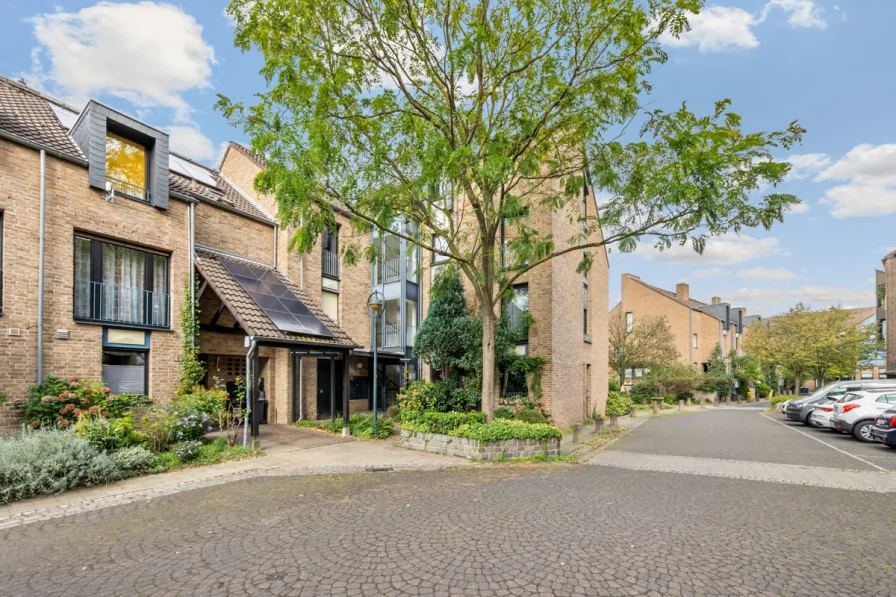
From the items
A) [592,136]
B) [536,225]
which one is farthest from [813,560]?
[536,225]

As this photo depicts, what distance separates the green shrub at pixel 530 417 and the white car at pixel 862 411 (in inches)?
384

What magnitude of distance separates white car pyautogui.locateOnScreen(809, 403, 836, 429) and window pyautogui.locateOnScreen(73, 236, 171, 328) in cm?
2113

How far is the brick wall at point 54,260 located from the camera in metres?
8.56

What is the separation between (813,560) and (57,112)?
1697 centimetres

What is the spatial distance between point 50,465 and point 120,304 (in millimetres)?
4570

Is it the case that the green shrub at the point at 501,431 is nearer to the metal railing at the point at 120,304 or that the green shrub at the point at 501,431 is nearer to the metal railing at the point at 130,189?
the metal railing at the point at 120,304

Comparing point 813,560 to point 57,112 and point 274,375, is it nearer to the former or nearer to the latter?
point 274,375

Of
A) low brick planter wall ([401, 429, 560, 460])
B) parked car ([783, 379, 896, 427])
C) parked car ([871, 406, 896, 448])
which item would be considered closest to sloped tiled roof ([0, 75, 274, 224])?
low brick planter wall ([401, 429, 560, 460])

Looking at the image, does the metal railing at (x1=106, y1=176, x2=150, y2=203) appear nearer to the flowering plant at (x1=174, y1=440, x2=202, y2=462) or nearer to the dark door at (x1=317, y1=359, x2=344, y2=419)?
the flowering plant at (x1=174, y1=440, x2=202, y2=462)

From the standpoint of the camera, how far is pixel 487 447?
9773 millimetres

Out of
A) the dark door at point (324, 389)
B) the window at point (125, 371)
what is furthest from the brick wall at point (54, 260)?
the dark door at point (324, 389)

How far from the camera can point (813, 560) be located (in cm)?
457

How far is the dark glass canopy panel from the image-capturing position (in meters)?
12.0

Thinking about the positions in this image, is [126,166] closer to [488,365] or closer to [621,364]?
[488,365]
